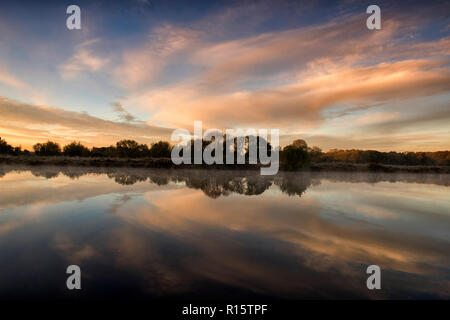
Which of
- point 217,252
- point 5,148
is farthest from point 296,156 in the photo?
point 5,148

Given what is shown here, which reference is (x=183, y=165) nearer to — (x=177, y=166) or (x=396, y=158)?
(x=177, y=166)

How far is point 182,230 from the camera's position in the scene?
25.1 feet

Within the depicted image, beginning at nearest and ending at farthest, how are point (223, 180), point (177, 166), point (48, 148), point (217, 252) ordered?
1. point (217, 252)
2. point (223, 180)
3. point (177, 166)
4. point (48, 148)

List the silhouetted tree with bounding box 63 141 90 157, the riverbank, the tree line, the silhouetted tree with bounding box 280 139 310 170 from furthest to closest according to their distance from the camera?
the silhouetted tree with bounding box 63 141 90 157
the tree line
the riverbank
the silhouetted tree with bounding box 280 139 310 170

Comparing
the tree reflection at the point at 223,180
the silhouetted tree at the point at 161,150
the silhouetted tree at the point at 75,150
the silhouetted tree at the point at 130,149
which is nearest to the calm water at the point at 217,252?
the tree reflection at the point at 223,180

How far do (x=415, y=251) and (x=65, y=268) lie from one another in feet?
29.2

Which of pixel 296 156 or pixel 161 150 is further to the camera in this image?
pixel 161 150

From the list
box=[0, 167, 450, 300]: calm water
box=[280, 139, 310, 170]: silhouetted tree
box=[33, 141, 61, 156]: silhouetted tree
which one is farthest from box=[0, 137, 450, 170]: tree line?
box=[0, 167, 450, 300]: calm water

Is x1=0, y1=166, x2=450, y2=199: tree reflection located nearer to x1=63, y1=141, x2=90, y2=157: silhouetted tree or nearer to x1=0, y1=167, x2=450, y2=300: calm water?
x1=0, y1=167, x2=450, y2=300: calm water

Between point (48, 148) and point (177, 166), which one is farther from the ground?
point (48, 148)
